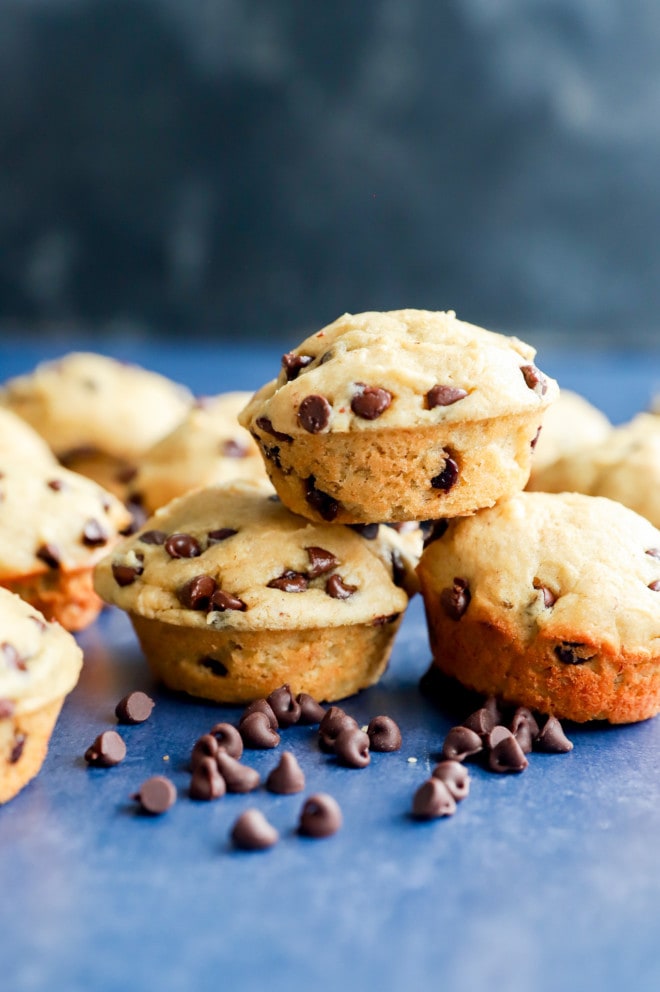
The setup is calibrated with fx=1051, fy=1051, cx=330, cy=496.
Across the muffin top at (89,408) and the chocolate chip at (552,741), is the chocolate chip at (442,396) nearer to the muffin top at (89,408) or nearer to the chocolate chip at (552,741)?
the chocolate chip at (552,741)

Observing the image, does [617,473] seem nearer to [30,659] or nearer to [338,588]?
[338,588]

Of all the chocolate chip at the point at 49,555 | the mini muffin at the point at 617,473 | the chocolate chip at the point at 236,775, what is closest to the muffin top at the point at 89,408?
the chocolate chip at the point at 49,555

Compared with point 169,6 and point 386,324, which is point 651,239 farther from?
point 386,324

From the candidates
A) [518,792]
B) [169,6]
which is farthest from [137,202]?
[518,792]

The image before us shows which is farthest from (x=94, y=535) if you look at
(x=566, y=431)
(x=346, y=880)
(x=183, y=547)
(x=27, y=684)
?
(x=566, y=431)

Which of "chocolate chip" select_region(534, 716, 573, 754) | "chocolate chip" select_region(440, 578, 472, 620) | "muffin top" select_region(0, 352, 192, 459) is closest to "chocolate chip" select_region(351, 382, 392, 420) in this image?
"chocolate chip" select_region(440, 578, 472, 620)

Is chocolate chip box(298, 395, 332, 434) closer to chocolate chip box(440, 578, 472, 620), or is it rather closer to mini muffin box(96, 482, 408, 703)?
mini muffin box(96, 482, 408, 703)
